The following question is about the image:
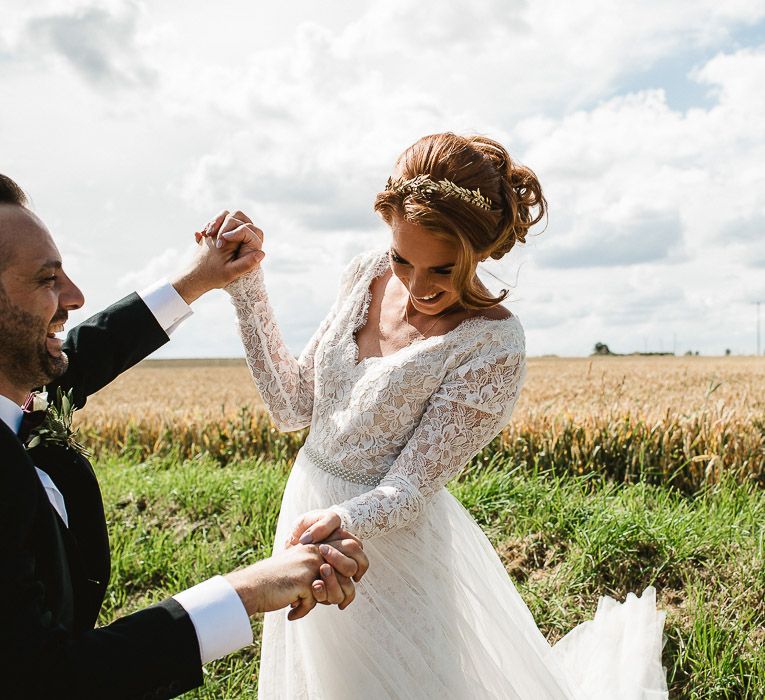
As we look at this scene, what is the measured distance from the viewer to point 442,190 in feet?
8.46

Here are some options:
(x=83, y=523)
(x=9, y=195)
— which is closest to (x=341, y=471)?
(x=83, y=523)

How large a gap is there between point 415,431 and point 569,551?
2905mm

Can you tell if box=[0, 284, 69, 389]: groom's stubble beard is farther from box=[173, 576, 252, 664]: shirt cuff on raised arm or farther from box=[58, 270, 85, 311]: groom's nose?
box=[173, 576, 252, 664]: shirt cuff on raised arm

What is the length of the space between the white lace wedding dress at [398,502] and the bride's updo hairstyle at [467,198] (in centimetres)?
25

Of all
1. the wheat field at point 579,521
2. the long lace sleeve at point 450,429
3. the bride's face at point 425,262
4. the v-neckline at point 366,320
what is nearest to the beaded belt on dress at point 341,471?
the long lace sleeve at point 450,429

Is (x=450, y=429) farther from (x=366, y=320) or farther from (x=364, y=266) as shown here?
(x=364, y=266)

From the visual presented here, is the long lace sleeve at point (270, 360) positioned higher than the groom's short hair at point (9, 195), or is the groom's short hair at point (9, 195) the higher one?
the groom's short hair at point (9, 195)

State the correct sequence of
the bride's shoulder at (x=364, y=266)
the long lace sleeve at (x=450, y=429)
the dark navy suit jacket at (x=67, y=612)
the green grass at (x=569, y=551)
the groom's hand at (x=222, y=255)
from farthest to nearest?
1. the green grass at (x=569, y=551)
2. the bride's shoulder at (x=364, y=266)
3. the groom's hand at (x=222, y=255)
4. the long lace sleeve at (x=450, y=429)
5. the dark navy suit jacket at (x=67, y=612)

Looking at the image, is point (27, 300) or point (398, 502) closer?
point (27, 300)

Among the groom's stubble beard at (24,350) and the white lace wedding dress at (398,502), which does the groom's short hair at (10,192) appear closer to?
the groom's stubble beard at (24,350)

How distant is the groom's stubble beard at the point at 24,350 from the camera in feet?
6.26

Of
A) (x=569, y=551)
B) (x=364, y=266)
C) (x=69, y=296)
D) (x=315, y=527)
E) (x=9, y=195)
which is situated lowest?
(x=569, y=551)

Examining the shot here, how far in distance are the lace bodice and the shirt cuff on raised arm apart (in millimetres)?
516

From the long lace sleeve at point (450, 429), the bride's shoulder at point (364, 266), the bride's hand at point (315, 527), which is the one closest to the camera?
the bride's hand at point (315, 527)
